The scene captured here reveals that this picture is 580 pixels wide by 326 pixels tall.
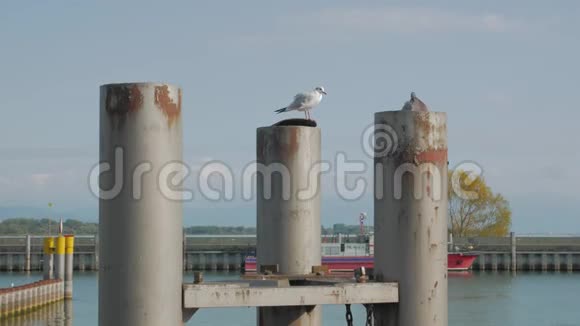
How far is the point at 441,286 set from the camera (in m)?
8.36

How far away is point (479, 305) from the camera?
186 feet

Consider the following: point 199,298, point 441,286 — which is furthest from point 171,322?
point 441,286

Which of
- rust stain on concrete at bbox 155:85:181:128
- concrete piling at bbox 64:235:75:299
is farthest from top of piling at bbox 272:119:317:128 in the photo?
concrete piling at bbox 64:235:75:299

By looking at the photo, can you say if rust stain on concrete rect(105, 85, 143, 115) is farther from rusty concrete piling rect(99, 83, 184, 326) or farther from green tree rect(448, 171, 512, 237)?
green tree rect(448, 171, 512, 237)

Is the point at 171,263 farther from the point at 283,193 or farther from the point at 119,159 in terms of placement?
the point at 283,193

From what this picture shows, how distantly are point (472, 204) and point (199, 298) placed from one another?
9228 cm

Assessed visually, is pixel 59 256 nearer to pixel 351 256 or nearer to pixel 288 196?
pixel 351 256

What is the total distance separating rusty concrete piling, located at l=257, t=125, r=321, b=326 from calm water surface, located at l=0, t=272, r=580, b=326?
33070 millimetres

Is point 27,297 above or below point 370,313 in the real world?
below

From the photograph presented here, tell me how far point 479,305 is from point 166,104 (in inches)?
2015

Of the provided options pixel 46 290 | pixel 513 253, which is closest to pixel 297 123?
pixel 46 290

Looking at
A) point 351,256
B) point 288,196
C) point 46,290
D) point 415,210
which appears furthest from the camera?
point 351,256

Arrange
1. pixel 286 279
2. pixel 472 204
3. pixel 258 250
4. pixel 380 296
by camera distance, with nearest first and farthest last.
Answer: pixel 380 296
pixel 286 279
pixel 258 250
pixel 472 204

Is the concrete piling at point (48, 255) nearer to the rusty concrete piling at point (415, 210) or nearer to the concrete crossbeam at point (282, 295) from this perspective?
the concrete crossbeam at point (282, 295)
